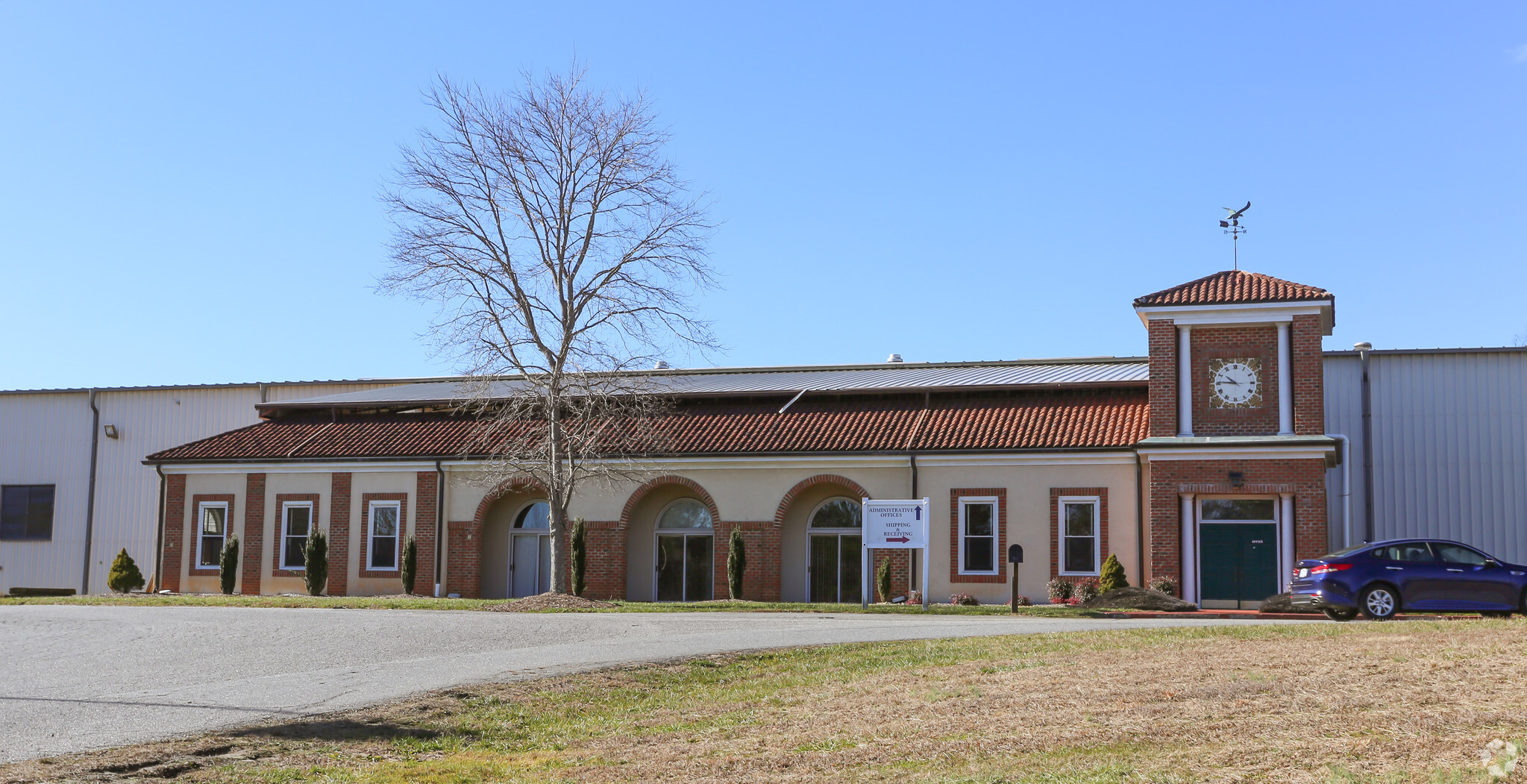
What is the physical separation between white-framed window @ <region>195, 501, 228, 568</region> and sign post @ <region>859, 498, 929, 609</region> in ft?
62.1

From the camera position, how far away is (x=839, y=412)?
34.5 meters

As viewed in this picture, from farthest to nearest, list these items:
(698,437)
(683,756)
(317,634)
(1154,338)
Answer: (698,437) < (1154,338) < (317,634) < (683,756)

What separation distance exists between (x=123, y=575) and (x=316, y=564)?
18.3 ft

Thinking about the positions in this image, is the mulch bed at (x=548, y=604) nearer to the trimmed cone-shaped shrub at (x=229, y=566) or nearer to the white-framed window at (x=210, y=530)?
the trimmed cone-shaped shrub at (x=229, y=566)

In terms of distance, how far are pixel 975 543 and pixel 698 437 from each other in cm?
736

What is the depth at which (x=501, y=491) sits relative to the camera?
3425 centimetres

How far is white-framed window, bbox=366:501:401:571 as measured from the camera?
3500cm

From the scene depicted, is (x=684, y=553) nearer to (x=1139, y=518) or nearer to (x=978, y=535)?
(x=978, y=535)

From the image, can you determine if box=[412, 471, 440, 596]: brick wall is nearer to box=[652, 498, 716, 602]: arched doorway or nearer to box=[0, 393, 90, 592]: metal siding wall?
box=[652, 498, 716, 602]: arched doorway

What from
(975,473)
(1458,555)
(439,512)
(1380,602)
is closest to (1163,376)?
(975,473)

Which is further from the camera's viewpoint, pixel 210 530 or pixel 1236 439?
pixel 210 530

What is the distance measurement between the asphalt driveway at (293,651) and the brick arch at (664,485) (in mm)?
8492

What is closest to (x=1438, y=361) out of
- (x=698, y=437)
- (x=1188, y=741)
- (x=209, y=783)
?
(x=698, y=437)

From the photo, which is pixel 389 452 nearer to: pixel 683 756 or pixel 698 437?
pixel 698 437
